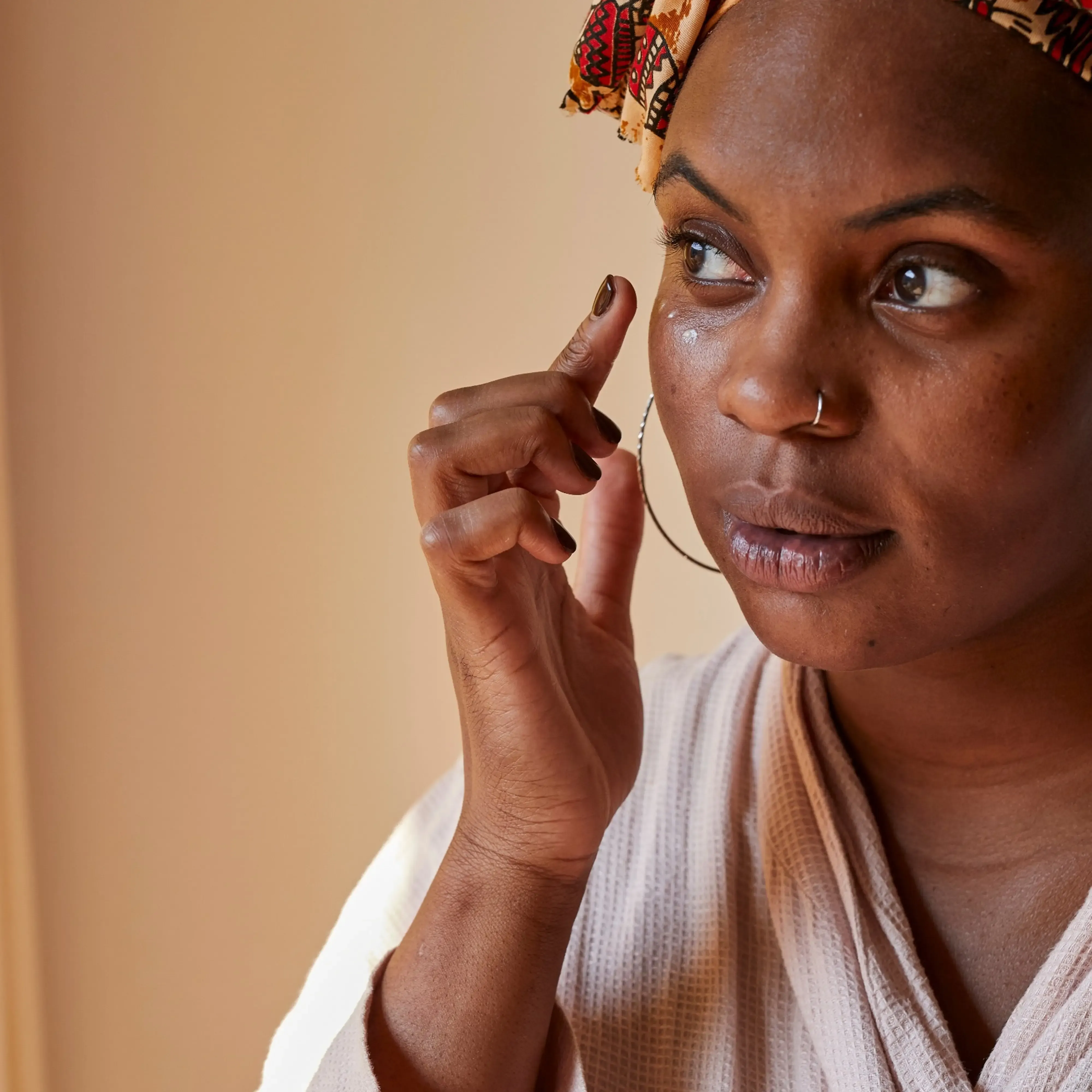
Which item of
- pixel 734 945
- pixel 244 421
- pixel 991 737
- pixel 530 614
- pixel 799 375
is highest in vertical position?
pixel 244 421

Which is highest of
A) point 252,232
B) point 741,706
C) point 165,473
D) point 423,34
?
point 423,34

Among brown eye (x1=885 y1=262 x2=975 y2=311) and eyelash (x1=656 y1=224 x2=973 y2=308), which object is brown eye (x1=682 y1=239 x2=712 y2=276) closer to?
eyelash (x1=656 y1=224 x2=973 y2=308)

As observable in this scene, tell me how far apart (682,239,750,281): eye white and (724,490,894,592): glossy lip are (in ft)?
0.52

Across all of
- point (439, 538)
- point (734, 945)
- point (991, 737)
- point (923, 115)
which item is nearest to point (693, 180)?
point (923, 115)

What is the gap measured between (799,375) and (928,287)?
0.10 metres

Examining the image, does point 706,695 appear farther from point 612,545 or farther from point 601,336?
point 601,336

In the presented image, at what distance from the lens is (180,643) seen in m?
1.75

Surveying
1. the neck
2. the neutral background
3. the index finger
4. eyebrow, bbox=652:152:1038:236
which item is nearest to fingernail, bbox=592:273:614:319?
the index finger

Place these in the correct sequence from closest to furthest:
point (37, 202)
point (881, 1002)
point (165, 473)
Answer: point (881, 1002) → point (37, 202) → point (165, 473)

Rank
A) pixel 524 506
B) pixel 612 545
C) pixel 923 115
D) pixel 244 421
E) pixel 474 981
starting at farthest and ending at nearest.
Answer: pixel 244 421 → pixel 612 545 → pixel 474 981 → pixel 524 506 → pixel 923 115

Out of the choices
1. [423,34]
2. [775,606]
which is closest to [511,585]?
[775,606]

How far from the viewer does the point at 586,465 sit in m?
0.94

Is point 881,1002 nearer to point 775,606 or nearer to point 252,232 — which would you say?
point 775,606

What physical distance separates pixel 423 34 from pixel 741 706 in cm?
95
